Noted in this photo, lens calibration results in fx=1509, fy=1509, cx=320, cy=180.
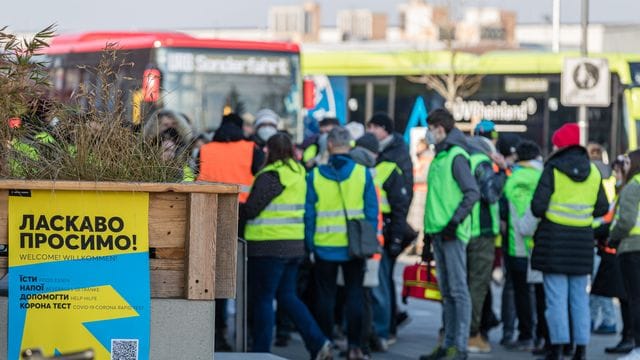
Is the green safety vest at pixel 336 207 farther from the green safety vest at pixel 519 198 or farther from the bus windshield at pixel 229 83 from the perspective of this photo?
the bus windshield at pixel 229 83

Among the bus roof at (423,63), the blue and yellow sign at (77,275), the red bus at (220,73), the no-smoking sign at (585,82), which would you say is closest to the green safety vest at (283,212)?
the blue and yellow sign at (77,275)

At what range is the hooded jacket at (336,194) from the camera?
11719 mm

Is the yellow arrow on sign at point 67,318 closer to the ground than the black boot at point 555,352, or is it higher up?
higher up

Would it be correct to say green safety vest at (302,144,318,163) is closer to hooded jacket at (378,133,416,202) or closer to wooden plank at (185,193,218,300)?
hooded jacket at (378,133,416,202)

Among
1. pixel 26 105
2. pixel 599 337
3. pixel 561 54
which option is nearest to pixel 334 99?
pixel 561 54

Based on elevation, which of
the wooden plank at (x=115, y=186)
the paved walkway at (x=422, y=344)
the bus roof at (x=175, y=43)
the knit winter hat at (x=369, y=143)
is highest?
the bus roof at (x=175, y=43)

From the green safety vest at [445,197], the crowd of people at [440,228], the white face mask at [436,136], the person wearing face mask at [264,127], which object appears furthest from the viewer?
the person wearing face mask at [264,127]

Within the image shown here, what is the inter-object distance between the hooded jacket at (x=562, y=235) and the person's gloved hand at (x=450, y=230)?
65 centimetres

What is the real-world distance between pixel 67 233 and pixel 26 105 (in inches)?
26.2

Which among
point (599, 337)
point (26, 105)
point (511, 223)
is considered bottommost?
point (599, 337)

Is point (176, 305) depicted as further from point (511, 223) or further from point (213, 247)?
point (511, 223)

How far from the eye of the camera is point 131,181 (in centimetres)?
625

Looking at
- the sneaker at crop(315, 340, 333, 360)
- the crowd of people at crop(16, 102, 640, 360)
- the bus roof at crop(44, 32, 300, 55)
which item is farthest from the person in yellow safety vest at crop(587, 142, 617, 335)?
the bus roof at crop(44, 32, 300, 55)

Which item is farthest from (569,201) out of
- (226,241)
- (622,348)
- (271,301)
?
(226,241)
